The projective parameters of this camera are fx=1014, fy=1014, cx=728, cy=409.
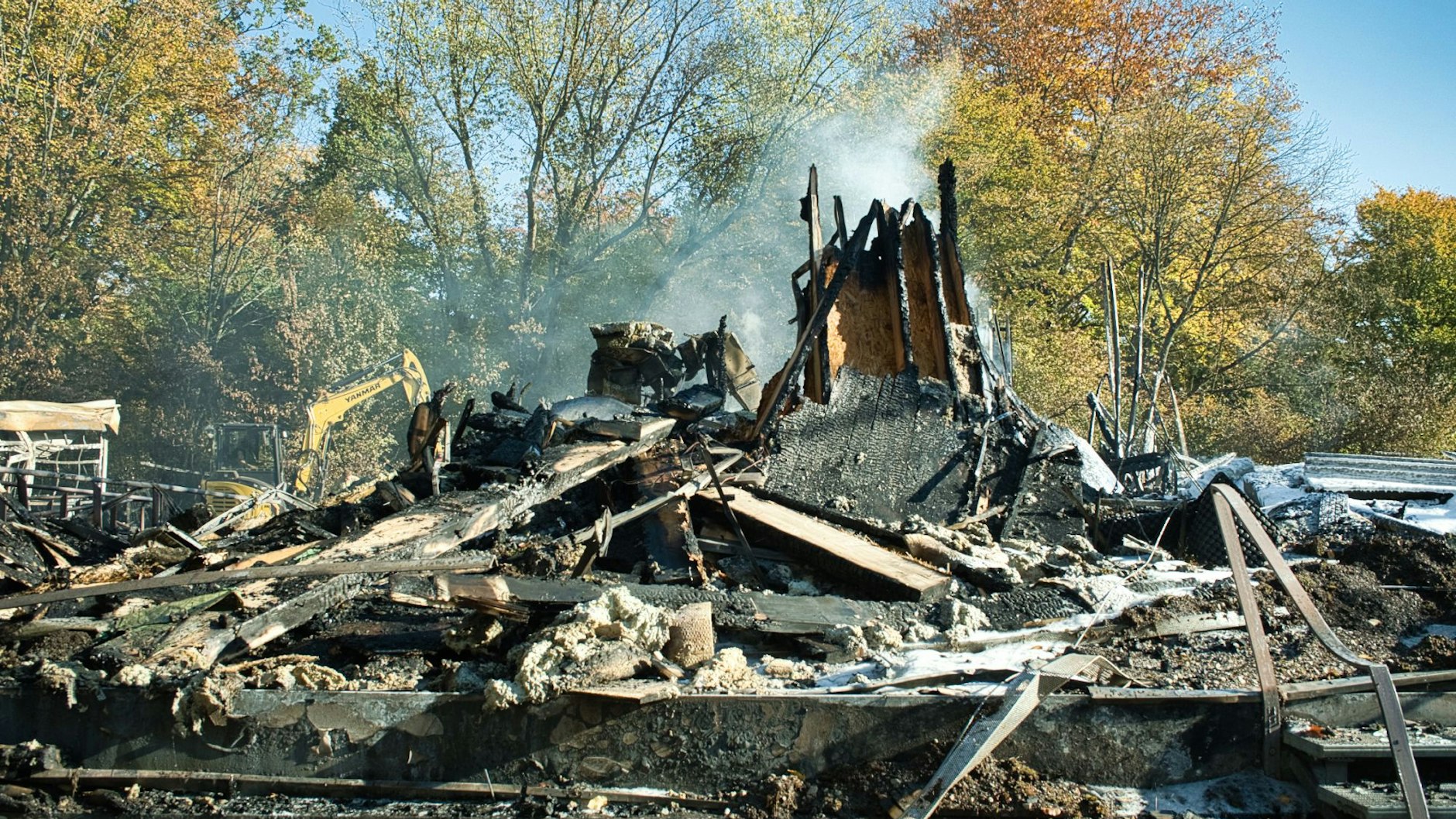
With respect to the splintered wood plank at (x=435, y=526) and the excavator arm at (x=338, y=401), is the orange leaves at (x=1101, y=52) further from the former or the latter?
the splintered wood plank at (x=435, y=526)

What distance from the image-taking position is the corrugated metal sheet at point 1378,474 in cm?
1042

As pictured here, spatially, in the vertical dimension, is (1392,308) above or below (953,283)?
above

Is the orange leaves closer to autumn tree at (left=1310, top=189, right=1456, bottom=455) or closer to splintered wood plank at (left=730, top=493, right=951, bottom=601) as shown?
autumn tree at (left=1310, top=189, right=1456, bottom=455)

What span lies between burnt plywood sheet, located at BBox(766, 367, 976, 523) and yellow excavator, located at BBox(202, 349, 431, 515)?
45.4ft

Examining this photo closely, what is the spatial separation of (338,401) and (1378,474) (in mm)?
17603

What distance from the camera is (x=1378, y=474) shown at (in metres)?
11.6

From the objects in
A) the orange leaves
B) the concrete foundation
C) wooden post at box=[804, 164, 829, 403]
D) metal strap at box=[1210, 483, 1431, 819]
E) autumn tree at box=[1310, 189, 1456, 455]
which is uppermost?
the orange leaves

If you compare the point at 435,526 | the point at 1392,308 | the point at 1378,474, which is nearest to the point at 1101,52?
the point at 1392,308

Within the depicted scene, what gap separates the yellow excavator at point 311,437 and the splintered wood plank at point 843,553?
14869 mm

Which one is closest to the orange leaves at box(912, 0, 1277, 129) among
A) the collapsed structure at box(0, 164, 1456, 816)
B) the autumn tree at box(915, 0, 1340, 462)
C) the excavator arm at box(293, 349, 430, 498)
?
the autumn tree at box(915, 0, 1340, 462)

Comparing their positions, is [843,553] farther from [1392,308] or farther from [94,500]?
[1392,308]

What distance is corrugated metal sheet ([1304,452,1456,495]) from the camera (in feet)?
34.2

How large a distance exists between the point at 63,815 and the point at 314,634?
1301 millimetres

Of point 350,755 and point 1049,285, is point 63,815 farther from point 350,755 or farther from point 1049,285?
point 1049,285
